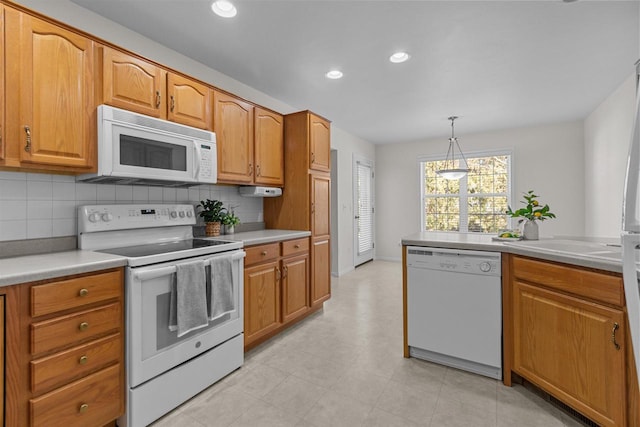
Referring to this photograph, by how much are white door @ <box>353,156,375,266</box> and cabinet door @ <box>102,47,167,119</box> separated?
379 cm

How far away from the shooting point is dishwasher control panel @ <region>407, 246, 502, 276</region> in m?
1.99

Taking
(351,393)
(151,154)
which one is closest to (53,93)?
(151,154)

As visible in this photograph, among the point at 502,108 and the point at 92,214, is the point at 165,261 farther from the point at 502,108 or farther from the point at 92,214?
the point at 502,108

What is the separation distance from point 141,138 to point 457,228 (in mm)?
5404

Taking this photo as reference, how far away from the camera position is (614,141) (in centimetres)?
354

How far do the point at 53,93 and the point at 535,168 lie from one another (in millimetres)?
6074

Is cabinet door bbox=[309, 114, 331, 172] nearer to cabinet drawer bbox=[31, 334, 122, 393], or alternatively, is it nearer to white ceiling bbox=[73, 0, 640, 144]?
white ceiling bbox=[73, 0, 640, 144]

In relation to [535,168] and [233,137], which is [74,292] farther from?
[535,168]

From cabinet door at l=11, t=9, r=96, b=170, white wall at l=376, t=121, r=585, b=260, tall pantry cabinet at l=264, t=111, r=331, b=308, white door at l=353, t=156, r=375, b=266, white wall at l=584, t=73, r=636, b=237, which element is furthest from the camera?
white door at l=353, t=156, r=375, b=266

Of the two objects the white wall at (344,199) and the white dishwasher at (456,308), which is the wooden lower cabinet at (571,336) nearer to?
the white dishwasher at (456,308)

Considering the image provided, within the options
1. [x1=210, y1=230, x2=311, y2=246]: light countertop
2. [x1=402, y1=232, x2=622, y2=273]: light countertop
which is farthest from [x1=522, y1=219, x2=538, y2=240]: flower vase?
[x1=210, y1=230, x2=311, y2=246]: light countertop

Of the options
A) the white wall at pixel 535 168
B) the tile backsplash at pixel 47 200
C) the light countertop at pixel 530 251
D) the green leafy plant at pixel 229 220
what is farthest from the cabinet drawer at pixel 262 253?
the white wall at pixel 535 168

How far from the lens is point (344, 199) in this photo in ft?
17.0

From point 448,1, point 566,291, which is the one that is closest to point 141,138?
point 448,1
